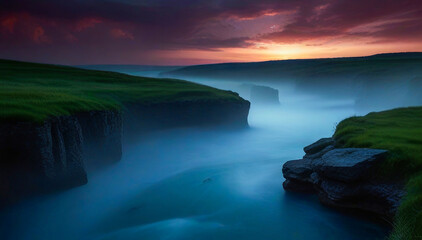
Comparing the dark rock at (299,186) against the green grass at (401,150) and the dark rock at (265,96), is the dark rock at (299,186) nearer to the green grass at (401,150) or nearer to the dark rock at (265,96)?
the green grass at (401,150)

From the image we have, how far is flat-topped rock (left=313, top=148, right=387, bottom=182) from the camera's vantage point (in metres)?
10.6

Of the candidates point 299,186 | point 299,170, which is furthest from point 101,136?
point 299,186

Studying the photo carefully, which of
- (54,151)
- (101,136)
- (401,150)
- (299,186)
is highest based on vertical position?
(401,150)

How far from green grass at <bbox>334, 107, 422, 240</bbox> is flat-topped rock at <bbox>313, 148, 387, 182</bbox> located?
1.74ft

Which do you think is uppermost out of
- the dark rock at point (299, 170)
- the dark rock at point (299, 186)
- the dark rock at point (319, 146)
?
the dark rock at point (319, 146)

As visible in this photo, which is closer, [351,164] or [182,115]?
[351,164]

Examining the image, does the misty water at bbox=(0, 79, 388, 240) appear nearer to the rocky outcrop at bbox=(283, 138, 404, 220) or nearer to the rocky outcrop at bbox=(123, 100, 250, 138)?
the rocky outcrop at bbox=(283, 138, 404, 220)

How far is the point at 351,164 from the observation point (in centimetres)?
1068

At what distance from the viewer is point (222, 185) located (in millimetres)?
17719

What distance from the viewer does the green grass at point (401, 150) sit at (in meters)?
7.71

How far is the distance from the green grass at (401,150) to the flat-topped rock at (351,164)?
531 millimetres

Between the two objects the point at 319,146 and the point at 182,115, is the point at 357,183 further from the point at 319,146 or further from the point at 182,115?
the point at 182,115

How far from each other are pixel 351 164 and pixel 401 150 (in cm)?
237

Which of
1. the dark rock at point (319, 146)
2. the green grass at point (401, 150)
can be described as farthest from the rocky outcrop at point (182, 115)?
the green grass at point (401, 150)
